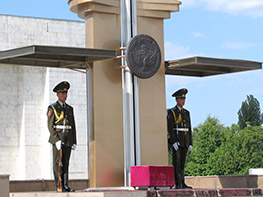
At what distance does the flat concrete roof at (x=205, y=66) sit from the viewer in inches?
478

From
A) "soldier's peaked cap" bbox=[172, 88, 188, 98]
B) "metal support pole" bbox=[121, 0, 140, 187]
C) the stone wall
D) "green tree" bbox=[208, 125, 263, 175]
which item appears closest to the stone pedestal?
"metal support pole" bbox=[121, 0, 140, 187]

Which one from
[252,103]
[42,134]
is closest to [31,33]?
[42,134]

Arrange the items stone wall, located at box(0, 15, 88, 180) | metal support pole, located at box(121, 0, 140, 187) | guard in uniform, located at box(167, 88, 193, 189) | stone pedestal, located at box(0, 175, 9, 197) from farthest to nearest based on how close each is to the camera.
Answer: stone wall, located at box(0, 15, 88, 180), guard in uniform, located at box(167, 88, 193, 189), metal support pole, located at box(121, 0, 140, 187), stone pedestal, located at box(0, 175, 9, 197)

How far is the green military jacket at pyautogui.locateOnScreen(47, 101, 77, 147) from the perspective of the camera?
11.1m

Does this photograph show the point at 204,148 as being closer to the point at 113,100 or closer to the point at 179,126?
the point at 179,126

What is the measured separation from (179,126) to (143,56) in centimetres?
147

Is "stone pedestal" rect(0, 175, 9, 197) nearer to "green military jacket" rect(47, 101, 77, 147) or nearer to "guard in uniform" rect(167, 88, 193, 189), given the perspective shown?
"green military jacket" rect(47, 101, 77, 147)

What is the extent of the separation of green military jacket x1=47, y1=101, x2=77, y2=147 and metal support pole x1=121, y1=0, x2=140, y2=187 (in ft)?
3.71

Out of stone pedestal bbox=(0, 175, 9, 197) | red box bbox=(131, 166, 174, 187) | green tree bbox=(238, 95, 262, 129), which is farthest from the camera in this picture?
green tree bbox=(238, 95, 262, 129)

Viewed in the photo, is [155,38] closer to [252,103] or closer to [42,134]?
[42,134]

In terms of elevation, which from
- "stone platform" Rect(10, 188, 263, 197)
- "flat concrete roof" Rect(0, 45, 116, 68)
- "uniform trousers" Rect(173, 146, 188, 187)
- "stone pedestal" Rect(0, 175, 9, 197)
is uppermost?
"flat concrete roof" Rect(0, 45, 116, 68)

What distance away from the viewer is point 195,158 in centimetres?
5153

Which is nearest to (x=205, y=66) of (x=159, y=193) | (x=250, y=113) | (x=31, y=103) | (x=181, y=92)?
A: (x=181, y=92)

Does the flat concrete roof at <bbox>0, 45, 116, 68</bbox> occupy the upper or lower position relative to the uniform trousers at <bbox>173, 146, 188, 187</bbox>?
upper
